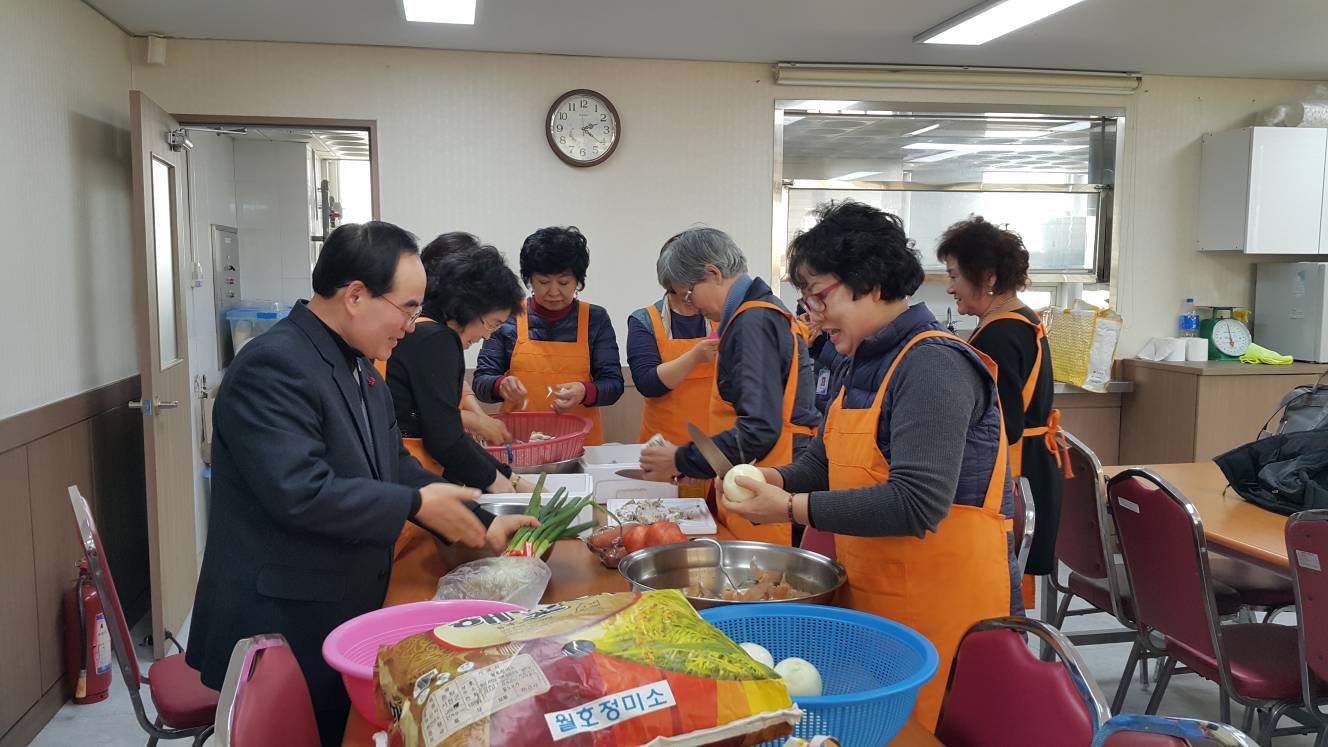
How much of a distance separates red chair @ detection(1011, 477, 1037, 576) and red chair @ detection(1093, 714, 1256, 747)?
1.52 metres

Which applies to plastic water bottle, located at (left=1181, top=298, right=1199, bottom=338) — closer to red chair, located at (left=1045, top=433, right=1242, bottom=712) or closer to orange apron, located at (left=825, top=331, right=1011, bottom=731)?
red chair, located at (left=1045, top=433, right=1242, bottom=712)

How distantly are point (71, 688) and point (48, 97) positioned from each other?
2278 millimetres

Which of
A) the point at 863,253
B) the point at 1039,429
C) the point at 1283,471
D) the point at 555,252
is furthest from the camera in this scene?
the point at 555,252

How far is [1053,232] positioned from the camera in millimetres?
6102

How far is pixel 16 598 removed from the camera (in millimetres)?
3307

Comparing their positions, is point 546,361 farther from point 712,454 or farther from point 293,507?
point 293,507

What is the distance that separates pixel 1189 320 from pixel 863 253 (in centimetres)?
503

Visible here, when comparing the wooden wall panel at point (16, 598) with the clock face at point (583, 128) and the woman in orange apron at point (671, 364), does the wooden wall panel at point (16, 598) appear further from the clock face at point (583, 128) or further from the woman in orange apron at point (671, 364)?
the clock face at point (583, 128)

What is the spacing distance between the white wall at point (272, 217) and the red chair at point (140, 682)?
482 centimetres

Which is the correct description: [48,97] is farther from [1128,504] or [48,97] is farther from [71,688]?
[1128,504]

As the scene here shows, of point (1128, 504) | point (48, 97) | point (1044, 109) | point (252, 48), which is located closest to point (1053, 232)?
point (1044, 109)

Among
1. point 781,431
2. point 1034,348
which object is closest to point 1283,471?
point 1034,348

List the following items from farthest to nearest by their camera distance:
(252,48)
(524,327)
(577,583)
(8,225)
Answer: (252,48) < (524,327) < (8,225) < (577,583)

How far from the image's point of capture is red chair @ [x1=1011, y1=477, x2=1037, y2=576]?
2.78 metres
